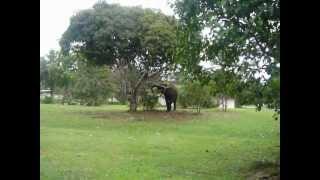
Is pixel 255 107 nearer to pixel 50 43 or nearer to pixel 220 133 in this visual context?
pixel 220 133

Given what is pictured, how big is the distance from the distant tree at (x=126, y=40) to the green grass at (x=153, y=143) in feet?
0.54

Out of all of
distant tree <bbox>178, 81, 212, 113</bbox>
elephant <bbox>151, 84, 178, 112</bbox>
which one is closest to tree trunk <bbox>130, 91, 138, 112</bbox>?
elephant <bbox>151, 84, 178, 112</bbox>

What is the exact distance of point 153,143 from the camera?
1.96 m

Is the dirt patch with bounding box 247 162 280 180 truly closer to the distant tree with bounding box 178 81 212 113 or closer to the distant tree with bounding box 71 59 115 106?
the distant tree with bounding box 178 81 212 113

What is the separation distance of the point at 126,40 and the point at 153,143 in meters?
0.57

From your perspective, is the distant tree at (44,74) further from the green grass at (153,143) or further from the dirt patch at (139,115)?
the dirt patch at (139,115)

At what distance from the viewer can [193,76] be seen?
186 centimetres

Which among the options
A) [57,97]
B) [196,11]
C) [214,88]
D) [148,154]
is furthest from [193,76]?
[57,97]

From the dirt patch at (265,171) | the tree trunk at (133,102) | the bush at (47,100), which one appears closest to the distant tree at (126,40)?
the tree trunk at (133,102)

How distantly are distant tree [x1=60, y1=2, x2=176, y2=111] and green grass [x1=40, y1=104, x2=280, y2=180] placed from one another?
0.17 metres

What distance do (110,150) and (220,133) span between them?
581 mm

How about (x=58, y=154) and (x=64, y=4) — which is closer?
(x=64, y=4)

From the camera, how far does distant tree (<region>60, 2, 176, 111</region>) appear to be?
1786mm
